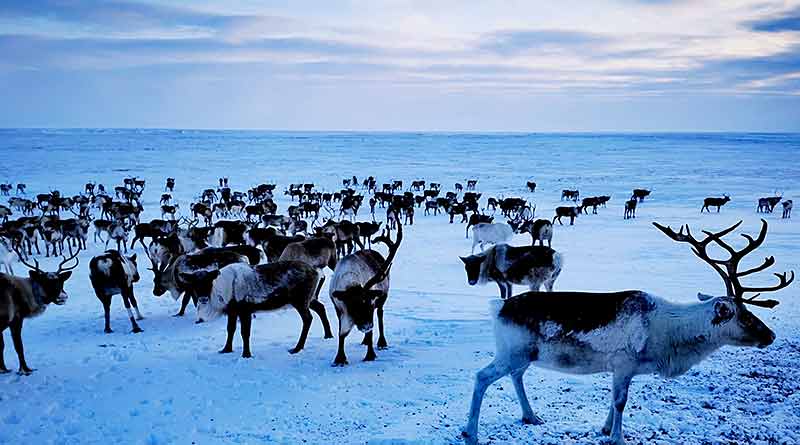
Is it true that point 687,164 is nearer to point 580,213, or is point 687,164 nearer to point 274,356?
point 580,213

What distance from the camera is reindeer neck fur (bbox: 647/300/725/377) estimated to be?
5422mm

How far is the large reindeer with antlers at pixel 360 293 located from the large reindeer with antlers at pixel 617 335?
2.39 m

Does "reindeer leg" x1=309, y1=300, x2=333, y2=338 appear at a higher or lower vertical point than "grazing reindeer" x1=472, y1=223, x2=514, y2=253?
lower

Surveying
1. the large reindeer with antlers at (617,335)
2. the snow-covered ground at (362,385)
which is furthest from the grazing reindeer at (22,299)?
the large reindeer with antlers at (617,335)

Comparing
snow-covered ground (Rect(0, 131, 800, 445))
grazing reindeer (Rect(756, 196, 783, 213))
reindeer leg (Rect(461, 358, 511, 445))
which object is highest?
grazing reindeer (Rect(756, 196, 783, 213))

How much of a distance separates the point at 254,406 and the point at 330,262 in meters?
6.54

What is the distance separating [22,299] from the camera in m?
7.76

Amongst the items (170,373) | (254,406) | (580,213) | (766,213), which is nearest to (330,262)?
(170,373)

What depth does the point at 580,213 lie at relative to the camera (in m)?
29.7

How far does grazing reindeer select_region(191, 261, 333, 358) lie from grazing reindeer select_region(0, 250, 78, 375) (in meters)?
1.77

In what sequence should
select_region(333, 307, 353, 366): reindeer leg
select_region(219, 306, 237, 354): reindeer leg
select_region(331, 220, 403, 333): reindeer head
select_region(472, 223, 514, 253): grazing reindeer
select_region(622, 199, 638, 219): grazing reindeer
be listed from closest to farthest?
1. select_region(331, 220, 403, 333): reindeer head
2. select_region(333, 307, 353, 366): reindeer leg
3. select_region(219, 306, 237, 354): reindeer leg
4. select_region(472, 223, 514, 253): grazing reindeer
5. select_region(622, 199, 638, 219): grazing reindeer

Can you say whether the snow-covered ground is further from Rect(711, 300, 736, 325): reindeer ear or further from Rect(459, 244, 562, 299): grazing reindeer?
Rect(711, 300, 736, 325): reindeer ear

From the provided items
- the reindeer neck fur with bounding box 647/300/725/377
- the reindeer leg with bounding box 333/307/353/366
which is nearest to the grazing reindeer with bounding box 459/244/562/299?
the reindeer leg with bounding box 333/307/353/366

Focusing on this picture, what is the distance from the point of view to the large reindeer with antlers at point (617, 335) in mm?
5375
